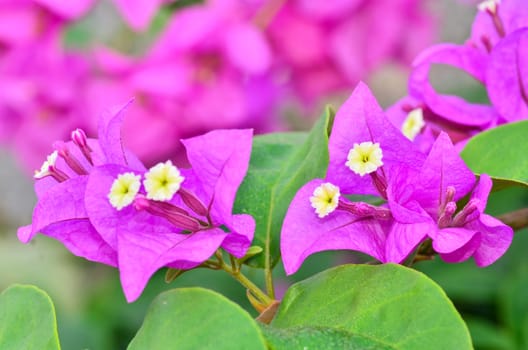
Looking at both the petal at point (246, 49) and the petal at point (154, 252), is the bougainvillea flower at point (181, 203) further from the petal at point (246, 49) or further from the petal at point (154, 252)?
the petal at point (246, 49)

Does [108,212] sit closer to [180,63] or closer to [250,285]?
[250,285]

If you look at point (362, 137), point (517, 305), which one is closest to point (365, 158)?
point (362, 137)

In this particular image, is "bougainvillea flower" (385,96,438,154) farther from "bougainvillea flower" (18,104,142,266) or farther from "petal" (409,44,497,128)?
"bougainvillea flower" (18,104,142,266)

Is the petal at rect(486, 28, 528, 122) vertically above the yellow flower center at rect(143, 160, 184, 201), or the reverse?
the yellow flower center at rect(143, 160, 184, 201)

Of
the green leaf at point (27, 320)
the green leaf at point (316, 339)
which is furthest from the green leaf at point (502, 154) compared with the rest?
the green leaf at point (27, 320)

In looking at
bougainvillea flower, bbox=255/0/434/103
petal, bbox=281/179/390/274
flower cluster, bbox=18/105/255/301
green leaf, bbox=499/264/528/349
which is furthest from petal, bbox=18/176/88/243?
bougainvillea flower, bbox=255/0/434/103
